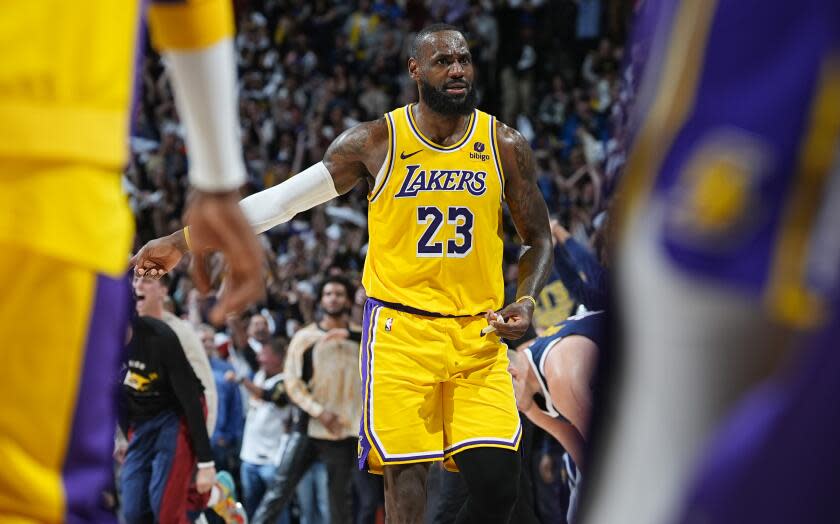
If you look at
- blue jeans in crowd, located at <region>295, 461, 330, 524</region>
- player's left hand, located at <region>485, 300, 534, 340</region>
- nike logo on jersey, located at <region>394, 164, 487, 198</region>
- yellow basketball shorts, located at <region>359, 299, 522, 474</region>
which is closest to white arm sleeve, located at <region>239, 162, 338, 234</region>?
nike logo on jersey, located at <region>394, 164, 487, 198</region>

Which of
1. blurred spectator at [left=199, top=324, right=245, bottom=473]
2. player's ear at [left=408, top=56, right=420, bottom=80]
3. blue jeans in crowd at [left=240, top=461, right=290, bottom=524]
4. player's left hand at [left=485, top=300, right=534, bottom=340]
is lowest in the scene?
blue jeans in crowd at [left=240, top=461, right=290, bottom=524]

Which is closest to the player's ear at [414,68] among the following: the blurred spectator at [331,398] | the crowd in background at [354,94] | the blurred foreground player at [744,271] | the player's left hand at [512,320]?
the player's left hand at [512,320]

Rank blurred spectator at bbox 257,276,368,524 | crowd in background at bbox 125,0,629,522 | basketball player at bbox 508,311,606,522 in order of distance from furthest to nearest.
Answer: crowd in background at bbox 125,0,629,522 → blurred spectator at bbox 257,276,368,524 → basketball player at bbox 508,311,606,522

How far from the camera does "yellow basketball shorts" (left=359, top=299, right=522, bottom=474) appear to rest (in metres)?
5.29

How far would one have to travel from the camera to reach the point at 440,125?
575 centimetres

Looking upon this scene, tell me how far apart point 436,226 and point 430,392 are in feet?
2.51

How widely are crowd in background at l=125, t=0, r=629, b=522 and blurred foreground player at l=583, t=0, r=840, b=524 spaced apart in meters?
13.1

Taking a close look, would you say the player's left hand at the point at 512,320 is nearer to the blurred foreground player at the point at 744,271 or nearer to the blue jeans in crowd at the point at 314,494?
the blurred foreground player at the point at 744,271

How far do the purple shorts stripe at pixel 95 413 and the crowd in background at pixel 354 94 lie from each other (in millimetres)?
12121

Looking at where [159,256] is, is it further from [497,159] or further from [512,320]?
[497,159]

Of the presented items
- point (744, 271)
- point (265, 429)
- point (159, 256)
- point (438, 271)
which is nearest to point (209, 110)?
point (744, 271)

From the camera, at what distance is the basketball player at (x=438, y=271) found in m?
5.28

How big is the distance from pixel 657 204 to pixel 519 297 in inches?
158

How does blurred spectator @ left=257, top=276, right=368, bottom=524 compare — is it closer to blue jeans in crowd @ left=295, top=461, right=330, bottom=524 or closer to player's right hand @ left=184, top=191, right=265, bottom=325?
blue jeans in crowd @ left=295, top=461, right=330, bottom=524
